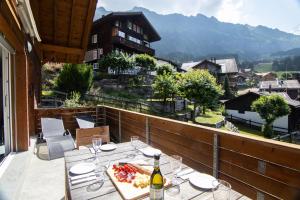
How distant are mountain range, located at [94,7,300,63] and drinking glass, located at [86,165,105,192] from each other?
442 feet

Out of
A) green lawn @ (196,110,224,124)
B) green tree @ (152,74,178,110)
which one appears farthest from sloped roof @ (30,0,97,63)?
green lawn @ (196,110,224,124)

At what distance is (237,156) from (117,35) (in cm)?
2324

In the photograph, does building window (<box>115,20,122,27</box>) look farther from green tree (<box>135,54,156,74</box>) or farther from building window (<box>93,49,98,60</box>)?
green tree (<box>135,54,156,74</box>)

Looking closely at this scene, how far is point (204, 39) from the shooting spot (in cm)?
16562

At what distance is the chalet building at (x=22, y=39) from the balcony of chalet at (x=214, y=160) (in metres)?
0.54

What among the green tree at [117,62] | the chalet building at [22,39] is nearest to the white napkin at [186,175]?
the chalet building at [22,39]

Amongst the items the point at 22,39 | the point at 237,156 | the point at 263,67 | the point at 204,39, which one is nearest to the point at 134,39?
the point at 22,39

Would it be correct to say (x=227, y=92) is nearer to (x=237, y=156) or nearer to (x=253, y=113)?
(x=253, y=113)

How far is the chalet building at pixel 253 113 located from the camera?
20255mm

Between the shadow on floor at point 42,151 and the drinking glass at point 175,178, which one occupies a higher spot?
the drinking glass at point 175,178

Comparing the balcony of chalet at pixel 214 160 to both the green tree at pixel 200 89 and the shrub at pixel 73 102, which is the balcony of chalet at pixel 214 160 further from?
the green tree at pixel 200 89

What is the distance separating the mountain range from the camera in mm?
150000

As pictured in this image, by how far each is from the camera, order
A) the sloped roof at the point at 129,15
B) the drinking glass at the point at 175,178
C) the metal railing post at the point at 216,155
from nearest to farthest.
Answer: the drinking glass at the point at 175,178 → the metal railing post at the point at 216,155 → the sloped roof at the point at 129,15

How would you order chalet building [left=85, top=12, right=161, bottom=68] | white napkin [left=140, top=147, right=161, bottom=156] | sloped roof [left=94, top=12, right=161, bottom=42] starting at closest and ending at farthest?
white napkin [left=140, top=147, right=161, bottom=156] < sloped roof [left=94, top=12, right=161, bottom=42] < chalet building [left=85, top=12, right=161, bottom=68]
